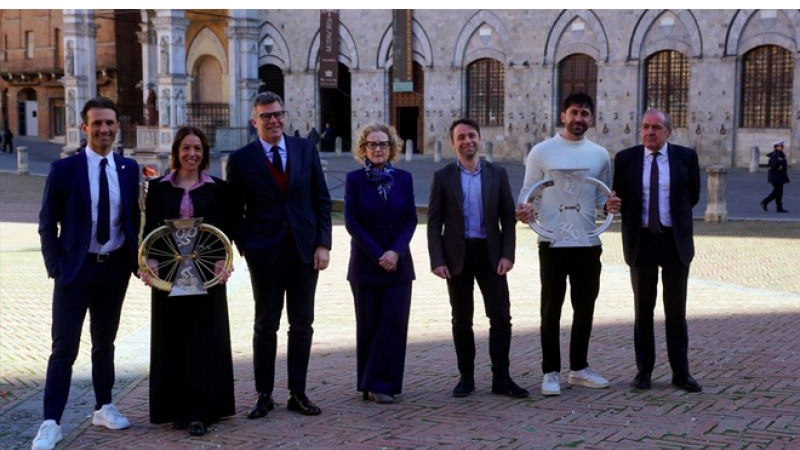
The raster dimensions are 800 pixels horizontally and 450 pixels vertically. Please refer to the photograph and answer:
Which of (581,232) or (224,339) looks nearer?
(224,339)

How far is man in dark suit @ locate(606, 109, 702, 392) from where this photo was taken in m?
6.67

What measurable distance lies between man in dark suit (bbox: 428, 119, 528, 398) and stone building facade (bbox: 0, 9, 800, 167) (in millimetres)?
30001

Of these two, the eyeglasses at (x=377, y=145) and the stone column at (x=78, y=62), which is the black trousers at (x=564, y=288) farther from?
the stone column at (x=78, y=62)

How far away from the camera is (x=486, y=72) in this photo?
40625 mm

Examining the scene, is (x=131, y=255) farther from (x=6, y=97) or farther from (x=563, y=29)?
(x=6, y=97)

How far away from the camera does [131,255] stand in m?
5.88

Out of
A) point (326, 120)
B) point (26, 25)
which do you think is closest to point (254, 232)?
point (326, 120)

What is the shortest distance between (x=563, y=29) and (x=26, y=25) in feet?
100

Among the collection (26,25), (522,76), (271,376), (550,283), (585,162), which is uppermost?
(26,25)

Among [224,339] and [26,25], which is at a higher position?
[26,25]

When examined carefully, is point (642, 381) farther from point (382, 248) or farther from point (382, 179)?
point (382, 179)

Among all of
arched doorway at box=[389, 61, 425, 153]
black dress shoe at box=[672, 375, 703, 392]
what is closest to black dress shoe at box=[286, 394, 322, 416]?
black dress shoe at box=[672, 375, 703, 392]

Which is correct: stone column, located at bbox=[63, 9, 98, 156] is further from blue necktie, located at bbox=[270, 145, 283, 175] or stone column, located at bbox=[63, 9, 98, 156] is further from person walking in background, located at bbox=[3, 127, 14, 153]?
blue necktie, located at bbox=[270, 145, 283, 175]

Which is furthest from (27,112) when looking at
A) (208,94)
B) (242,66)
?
(242,66)
